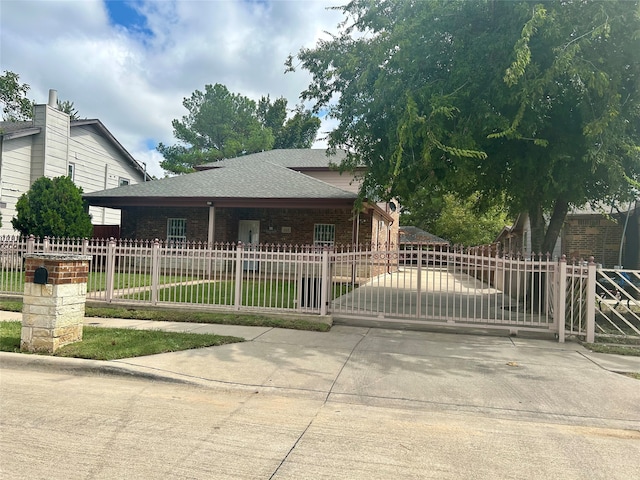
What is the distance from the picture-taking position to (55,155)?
20.5 metres

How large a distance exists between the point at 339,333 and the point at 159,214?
1369cm

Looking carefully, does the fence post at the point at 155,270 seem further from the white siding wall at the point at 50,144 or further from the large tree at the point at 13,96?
the white siding wall at the point at 50,144

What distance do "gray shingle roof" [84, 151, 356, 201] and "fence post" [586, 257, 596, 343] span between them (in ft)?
28.0

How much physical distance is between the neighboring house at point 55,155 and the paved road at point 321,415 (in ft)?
50.7

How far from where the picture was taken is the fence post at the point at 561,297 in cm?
799

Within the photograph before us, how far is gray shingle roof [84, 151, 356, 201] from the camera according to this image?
16469mm

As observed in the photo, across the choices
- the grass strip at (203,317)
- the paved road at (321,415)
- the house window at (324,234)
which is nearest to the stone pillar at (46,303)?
the paved road at (321,415)

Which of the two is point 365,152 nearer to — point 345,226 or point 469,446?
point 345,226

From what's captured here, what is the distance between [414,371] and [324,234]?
12419 mm

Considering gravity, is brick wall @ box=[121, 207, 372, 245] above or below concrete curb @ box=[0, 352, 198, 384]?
above

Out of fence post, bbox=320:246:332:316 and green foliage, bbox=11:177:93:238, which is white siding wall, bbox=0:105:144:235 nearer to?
green foliage, bbox=11:177:93:238

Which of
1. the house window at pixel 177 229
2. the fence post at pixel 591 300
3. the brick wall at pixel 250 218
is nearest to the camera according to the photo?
the fence post at pixel 591 300

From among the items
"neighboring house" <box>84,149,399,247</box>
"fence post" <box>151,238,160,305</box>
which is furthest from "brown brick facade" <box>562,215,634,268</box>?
"fence post" <box>151,238,160,305</box>

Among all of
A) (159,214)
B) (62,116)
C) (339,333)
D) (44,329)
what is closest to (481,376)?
(339,333)
